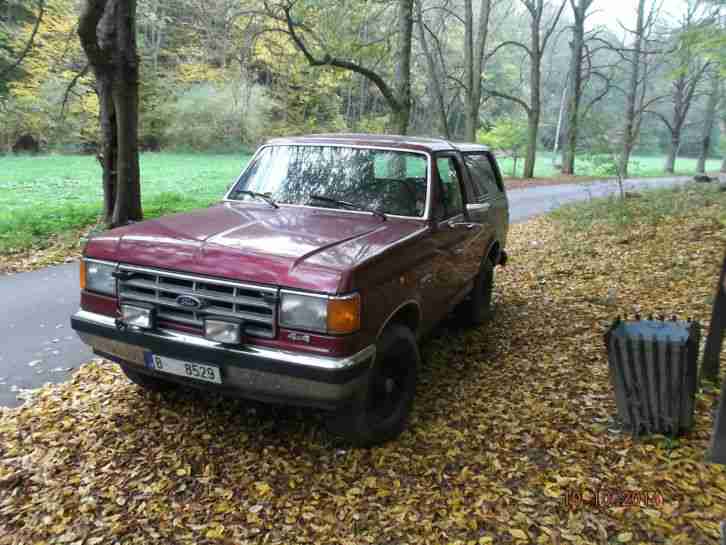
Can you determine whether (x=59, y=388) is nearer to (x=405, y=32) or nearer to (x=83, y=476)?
(x=83, y=476)

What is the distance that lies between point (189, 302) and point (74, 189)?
60.1ft

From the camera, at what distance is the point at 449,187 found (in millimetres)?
4766

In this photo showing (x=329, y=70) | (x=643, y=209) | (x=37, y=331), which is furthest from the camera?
(x=329, y=70)

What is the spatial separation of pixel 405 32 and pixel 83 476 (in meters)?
12.9

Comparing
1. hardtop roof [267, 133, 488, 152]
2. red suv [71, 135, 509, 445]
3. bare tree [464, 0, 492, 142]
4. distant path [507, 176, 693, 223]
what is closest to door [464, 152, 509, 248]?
hardtop roof [267, 133, 488, 152]

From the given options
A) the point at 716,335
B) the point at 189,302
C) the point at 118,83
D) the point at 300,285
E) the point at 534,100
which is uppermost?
the point at 534,100

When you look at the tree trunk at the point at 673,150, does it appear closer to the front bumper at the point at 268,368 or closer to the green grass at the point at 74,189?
the green grass at the point at 74,189

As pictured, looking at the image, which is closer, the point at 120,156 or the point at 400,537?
the point at 400,537

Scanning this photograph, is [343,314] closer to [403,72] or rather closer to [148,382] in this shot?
[148,382]

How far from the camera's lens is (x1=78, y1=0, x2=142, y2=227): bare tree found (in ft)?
27.7

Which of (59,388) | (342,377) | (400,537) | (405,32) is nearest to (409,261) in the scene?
(342,377)

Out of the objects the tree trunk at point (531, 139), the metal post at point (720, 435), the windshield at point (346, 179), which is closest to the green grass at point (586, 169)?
the tree trunk at point (531, 139)

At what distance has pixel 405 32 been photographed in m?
13.6

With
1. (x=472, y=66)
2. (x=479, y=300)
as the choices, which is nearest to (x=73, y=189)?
(x=472, y=66)
